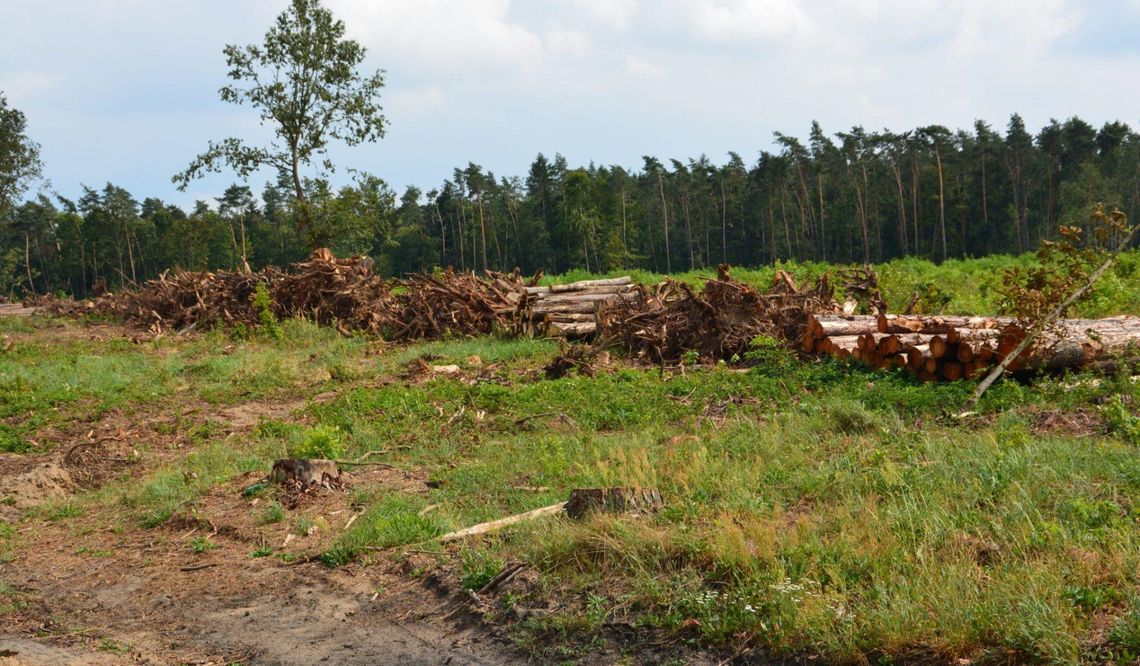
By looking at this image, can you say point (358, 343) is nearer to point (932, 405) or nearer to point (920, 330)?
point (920, 330)

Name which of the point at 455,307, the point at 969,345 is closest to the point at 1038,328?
Answer: the point at 969,345

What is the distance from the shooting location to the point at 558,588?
18.0 ft

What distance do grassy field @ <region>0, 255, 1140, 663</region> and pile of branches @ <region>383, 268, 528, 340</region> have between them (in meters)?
4.48

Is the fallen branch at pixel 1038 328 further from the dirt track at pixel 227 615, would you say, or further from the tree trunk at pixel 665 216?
the tree trunk at pixel 665 216

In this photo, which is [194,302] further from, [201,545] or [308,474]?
[201,545]

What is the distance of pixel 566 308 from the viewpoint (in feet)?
59.3

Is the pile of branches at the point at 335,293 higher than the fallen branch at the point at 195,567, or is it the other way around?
the pile of branches at the point at 335,293

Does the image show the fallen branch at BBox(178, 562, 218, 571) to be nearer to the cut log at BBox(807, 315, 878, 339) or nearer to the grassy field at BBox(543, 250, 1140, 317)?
the cut log at BBox(807, 315, 878, 339)

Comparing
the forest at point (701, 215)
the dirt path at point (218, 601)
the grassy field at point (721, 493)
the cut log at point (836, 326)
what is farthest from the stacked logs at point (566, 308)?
the forest at point (701, 215)

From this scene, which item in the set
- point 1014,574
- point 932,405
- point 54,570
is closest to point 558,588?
point 1014,574

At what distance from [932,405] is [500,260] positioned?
71.0 meters

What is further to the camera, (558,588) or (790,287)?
(790,287)

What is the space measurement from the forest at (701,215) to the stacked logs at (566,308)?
35277 mm

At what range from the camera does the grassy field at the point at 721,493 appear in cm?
455
